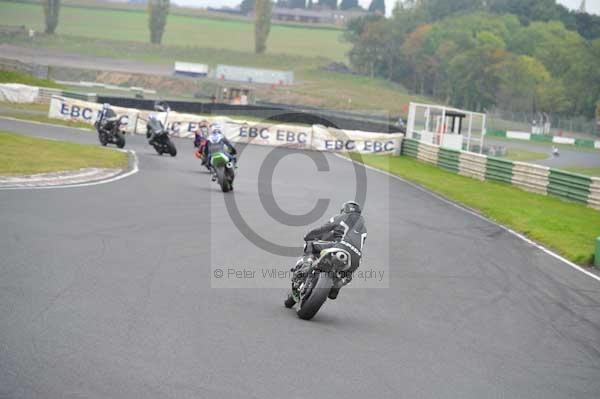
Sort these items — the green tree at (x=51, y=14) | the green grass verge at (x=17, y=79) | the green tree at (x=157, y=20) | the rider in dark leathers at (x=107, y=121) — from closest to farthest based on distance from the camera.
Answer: the rider in dark leathers at (x=107, y=121) → the green grass verge at (x=17, y=79) → the green tree at (x=51, y=14) → the green tree at (x=157, y=20)

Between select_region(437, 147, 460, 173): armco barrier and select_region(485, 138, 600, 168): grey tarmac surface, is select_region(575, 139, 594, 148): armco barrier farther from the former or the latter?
select_region(437, 147, 460, 173): armco barrier

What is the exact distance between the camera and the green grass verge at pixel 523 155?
52469mm

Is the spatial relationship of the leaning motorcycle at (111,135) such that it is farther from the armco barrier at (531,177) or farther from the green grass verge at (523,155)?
the green grass verge at (523,155)

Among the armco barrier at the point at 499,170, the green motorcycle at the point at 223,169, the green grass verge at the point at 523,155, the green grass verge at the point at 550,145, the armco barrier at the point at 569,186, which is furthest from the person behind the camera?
the green grass verge at the point at 550,145

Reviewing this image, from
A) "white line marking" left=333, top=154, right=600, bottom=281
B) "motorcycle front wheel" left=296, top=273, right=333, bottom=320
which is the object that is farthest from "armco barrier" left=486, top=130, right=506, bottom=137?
"motorcycle front wheel" left=296, top=273, right=333, bottom=320

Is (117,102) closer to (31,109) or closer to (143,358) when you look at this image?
(31,109)

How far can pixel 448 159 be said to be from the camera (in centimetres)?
3584

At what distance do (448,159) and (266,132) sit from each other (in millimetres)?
10401

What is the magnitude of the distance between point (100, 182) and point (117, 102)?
2792cm

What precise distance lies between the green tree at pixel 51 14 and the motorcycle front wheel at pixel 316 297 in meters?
108

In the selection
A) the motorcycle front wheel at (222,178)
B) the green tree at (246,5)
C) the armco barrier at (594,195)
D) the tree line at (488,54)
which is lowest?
the armco barrier at (594,195)

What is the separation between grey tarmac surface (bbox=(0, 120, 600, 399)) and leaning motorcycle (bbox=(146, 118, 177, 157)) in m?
11.6

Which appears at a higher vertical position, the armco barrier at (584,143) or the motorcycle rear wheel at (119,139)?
the motorcycle rear wheel at (119,139)

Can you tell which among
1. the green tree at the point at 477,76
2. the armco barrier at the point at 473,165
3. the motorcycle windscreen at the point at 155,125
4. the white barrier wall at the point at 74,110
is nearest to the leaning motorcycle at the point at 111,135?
the motorcycle windscreen at the point at 155,125
